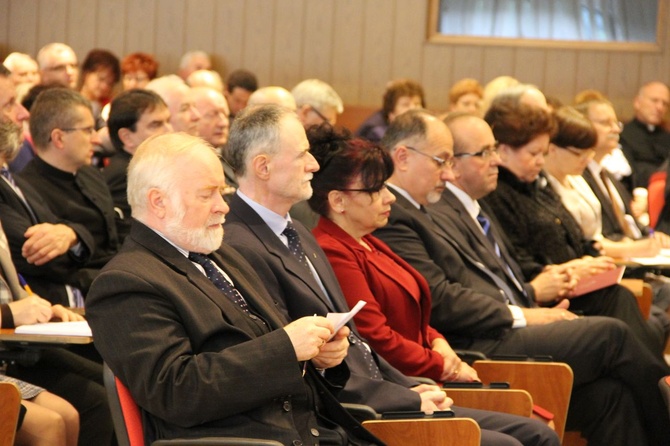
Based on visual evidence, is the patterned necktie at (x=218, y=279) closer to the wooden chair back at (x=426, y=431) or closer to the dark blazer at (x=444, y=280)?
the wooden chair back at (x=426, y=431)

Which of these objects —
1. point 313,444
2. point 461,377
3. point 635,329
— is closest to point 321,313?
point 313,444

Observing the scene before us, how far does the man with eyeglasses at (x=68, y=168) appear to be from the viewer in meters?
4.50

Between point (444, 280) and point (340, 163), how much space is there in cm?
78

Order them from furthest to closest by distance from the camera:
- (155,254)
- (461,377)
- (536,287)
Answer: (536,287), (461,377), (155,254)

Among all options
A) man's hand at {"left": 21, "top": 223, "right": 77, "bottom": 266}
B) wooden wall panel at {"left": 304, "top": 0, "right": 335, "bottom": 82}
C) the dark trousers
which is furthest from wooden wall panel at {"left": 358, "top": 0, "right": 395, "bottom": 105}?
the dark trousers

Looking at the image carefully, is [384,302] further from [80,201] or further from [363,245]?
[80,201]

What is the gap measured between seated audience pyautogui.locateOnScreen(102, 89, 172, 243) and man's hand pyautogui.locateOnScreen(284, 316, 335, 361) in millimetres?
2677

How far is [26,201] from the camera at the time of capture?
4148 mm

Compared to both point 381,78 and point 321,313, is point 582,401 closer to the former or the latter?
point 321,313

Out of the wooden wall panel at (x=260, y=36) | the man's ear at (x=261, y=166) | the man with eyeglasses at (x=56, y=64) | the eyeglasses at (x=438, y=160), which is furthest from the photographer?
the wooden wall panel at (x=260, y=36)

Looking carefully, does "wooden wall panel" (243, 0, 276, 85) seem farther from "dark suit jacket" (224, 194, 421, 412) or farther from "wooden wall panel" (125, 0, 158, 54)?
"dark suit jacket" (224, 194, 421, 412)

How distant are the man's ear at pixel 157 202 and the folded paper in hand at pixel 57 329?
0.61 metres

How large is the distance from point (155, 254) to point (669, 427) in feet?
7.94

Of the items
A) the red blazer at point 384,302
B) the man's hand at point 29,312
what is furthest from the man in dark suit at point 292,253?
the man's hand at point 29,312
